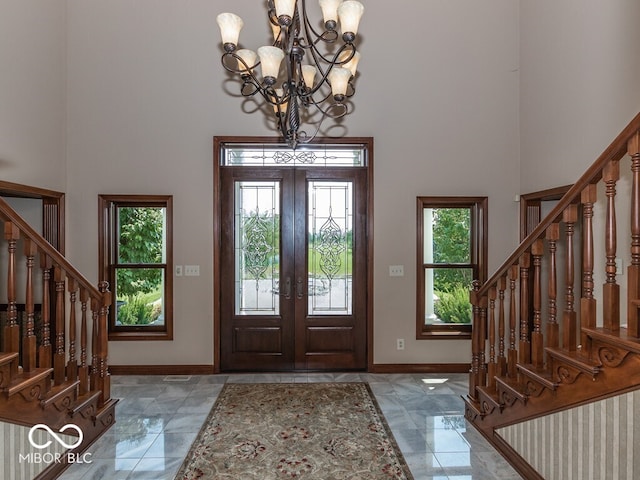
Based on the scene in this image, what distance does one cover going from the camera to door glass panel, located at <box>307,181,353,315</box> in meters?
4.58

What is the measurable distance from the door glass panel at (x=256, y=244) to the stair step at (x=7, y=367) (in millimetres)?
2438

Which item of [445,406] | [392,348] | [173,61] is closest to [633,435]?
[445,406]

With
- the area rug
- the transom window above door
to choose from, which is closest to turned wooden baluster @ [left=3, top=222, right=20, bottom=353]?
the area rug

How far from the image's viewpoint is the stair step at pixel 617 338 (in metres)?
1.68

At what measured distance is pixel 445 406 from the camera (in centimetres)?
365

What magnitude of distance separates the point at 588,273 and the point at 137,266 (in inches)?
170

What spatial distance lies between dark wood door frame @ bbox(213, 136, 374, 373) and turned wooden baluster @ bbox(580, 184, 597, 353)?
2.61 meters

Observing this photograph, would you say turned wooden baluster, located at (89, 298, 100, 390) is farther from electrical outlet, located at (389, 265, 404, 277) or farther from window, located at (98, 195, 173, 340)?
electrical outlet, located at (389, 265, 404, 277)

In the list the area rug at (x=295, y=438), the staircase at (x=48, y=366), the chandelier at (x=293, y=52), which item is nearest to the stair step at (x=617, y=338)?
the area rug at (x=295, y=438)

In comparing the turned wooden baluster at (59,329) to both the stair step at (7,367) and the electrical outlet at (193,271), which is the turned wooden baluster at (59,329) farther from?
the electrical outlet at (193,271)

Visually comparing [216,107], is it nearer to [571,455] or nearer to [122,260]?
[122,260]

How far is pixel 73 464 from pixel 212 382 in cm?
165

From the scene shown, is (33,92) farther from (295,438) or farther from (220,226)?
(295,438)

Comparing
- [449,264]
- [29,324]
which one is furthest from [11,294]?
[449,264]
